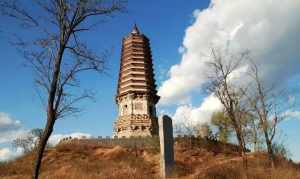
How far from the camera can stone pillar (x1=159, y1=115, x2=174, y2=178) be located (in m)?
16.3

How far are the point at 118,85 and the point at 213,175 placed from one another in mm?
42377

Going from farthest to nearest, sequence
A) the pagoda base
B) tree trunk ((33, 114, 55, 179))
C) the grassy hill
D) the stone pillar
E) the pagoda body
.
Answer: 1. the pagoda body
2. the pagoda base
3. the grassy hill
4. the stone pillar
5. tree trunk ((33, 114, 55, 179))

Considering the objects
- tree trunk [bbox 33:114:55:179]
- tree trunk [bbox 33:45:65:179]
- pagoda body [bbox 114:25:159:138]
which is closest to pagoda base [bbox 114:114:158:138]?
pagoda body [bbox 114:25:159:138]

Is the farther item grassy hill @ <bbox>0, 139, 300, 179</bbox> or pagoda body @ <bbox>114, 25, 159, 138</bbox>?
pagoda body @ <bbox>114, 25, 159, 138</bbox>

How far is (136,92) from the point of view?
5212 centimetres

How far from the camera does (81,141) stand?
39375 mm

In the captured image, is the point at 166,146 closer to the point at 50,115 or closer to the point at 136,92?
the point at 50,115

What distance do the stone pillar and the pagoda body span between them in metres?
31.8

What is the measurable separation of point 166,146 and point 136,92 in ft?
117

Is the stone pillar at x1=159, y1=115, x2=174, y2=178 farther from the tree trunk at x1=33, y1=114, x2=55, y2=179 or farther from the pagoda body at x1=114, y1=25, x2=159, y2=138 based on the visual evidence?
the pagoda body at x1=114, y1=25, x2=159, y2=138

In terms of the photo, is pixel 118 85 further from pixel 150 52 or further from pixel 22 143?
pixel 22 143

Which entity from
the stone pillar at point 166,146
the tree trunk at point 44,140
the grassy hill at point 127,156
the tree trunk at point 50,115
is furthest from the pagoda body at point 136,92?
the tree trunk at point 44,140

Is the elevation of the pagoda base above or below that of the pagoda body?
below

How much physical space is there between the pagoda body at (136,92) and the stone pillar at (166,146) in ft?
104
